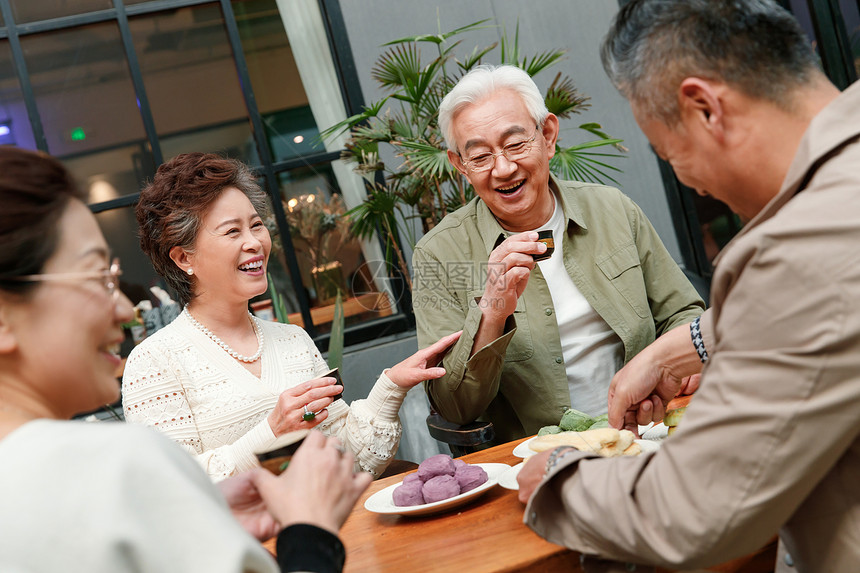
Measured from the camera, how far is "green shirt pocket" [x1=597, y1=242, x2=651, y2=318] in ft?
7.54

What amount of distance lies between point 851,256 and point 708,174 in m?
0.32

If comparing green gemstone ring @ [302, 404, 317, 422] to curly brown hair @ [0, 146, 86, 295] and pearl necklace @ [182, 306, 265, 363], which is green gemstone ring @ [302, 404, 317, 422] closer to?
pearl necklace @ [182, 306, 265, 363]

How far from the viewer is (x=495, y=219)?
244 cm

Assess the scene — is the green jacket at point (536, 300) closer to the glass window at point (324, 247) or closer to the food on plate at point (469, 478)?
the food on plate at point (469, 478)

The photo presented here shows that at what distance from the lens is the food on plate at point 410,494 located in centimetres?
139

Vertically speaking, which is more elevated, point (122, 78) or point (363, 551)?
point (122, 78)

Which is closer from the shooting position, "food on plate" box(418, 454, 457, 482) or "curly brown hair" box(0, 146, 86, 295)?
"curly brown hair" box(0, 146, 86, 295)

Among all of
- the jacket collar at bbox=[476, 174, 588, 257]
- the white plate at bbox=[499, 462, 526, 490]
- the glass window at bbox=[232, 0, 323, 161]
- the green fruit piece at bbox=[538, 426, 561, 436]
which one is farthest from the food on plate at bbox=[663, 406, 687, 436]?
the glass window at bbox=[232, 0, 323, 161]

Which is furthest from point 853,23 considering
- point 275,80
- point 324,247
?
point 275,80

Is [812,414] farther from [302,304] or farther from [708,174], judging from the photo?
[302,304]

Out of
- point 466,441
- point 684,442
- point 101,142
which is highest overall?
point 101,142

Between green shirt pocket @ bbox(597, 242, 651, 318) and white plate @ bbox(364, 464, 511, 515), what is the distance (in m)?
0.96

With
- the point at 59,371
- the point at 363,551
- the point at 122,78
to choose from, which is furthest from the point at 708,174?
the point at 122,78

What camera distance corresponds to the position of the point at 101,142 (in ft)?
14.9
